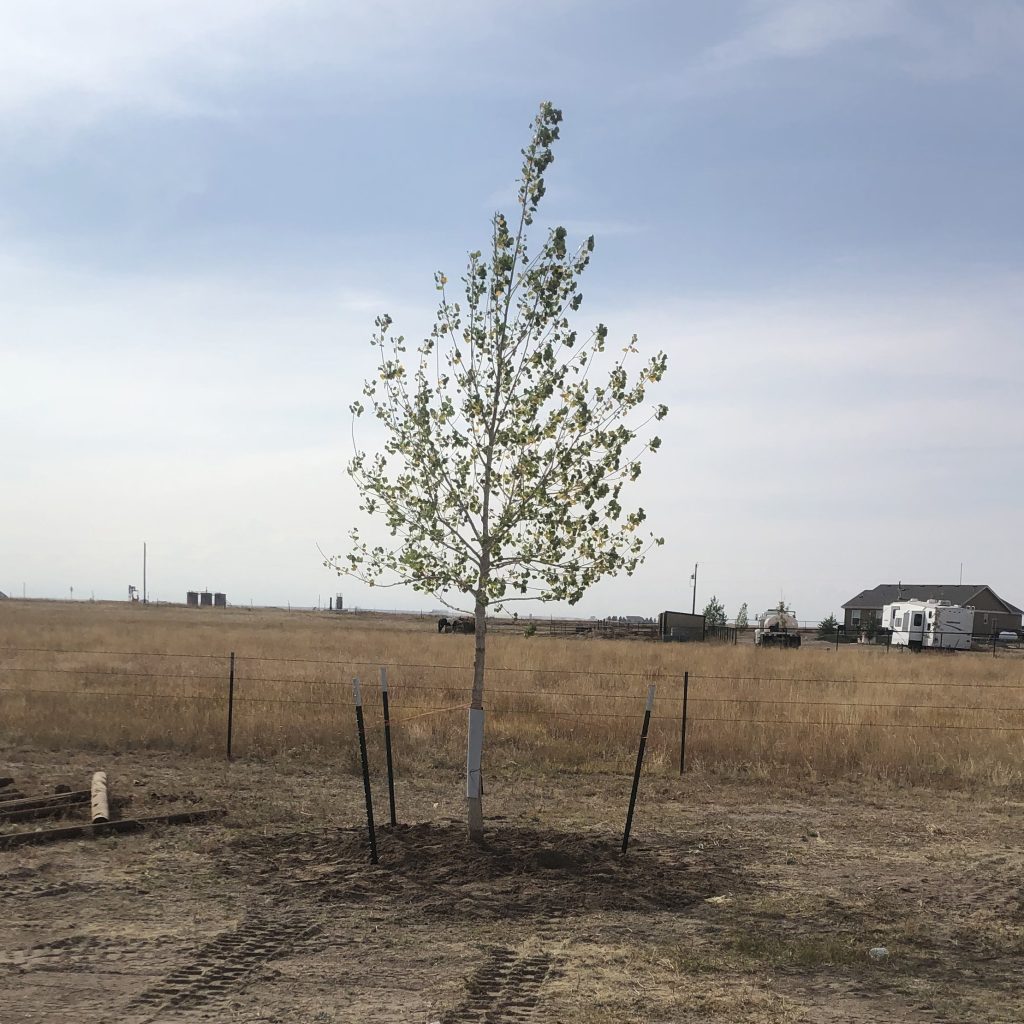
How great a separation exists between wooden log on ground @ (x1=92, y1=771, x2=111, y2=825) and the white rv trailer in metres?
47.1

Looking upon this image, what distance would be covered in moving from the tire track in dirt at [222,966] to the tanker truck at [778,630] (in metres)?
43.1

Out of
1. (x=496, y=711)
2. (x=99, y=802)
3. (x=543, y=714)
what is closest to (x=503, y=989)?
(x=99, y=802)

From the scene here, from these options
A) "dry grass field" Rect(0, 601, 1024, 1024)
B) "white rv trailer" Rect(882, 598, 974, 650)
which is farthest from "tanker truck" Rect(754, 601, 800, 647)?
"dry grass field" Rect(0, 601, 1024, 1024)

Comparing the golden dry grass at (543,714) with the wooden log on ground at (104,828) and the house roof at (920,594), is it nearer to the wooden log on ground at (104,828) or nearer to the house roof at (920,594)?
the wooden log on ground at (104,828)

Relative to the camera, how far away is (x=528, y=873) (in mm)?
8359

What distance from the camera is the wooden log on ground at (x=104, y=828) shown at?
912cm

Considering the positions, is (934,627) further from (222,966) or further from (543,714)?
(222,966)

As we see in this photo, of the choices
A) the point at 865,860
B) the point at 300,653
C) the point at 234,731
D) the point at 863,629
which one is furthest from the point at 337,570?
the point at 863,629

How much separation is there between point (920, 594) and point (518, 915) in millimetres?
84482

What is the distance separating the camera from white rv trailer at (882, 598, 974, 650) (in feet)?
169

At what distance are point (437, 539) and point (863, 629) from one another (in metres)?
58.6

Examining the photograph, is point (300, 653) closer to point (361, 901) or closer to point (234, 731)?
point (234, 731)

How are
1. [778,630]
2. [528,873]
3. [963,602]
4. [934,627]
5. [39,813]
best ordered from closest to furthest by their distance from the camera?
1. [528,873]
2. [39,813]
3. [934,627]
4. [778,630]
5. [963,602]

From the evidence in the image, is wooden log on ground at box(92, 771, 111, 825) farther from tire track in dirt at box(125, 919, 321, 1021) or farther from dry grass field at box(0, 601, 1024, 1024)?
tire track in dirt at box(125, 919, 321, 1021)
